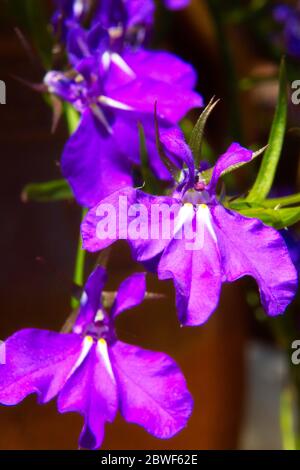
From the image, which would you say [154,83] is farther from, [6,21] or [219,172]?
[6,21]

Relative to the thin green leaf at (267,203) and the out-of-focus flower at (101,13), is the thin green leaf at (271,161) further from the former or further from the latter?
the out-of-focus flower at (101,13)

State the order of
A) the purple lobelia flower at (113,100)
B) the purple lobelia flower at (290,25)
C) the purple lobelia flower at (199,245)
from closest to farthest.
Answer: the purple lobelia flower at (199,245) → the purple lobelia flower at (113,100) → the purple lobelia flower at (290,25)

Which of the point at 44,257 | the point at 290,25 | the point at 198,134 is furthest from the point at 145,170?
the point at 290,25

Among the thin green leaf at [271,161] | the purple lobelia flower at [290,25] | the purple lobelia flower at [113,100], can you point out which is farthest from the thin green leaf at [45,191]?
the purple lobelia flower at [290,25]

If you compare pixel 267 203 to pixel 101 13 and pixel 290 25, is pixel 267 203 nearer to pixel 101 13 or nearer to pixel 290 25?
pixel 101 13

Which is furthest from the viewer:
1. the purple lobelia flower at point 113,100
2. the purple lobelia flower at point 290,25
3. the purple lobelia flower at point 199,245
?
the purple lobelia flower at point 290,25
